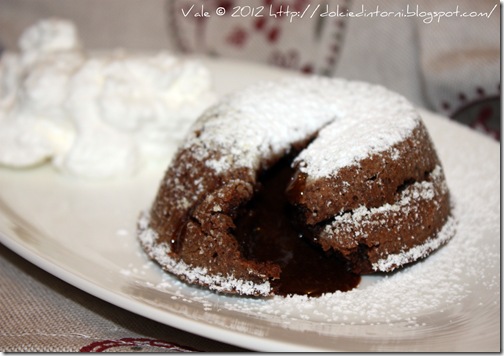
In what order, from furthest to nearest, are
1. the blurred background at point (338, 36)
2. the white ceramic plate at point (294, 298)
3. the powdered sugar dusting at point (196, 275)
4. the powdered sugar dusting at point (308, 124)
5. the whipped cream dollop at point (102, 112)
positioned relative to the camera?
the blurred background at point (338, 36), the whipped cream dollop at point (102, 112), the powdered sugar dusting at point (308, 124), the powdered sugar dusting at point (196, 275), the white ceramic plate at point (294, 298)

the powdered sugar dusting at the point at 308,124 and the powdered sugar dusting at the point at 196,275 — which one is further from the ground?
the powdered sugar dusting at the point at 308,124

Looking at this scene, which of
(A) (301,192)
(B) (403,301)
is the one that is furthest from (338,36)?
(B) (403,301)

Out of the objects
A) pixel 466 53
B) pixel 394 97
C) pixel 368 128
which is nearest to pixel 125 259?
pixel 368 128

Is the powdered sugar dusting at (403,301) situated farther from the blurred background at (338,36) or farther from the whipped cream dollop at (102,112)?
the blurred background at (338,36)

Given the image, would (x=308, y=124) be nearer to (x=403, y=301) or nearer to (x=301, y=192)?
(x=301, y=192)

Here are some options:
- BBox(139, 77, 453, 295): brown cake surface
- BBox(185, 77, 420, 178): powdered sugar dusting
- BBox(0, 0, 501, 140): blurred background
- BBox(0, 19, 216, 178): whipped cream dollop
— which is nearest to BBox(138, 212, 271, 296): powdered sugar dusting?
BBox(139, 77, 453, 295): brown cake surface

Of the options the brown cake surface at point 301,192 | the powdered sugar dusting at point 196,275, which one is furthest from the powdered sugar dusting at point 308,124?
the powdered sugar dusting at point 196,275

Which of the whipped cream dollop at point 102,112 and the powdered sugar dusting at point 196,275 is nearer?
the powdered sugar dusting at point 196,275

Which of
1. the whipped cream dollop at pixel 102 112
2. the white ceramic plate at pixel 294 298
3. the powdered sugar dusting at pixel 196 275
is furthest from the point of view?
the whipped cream dollop at pixel 102 112
